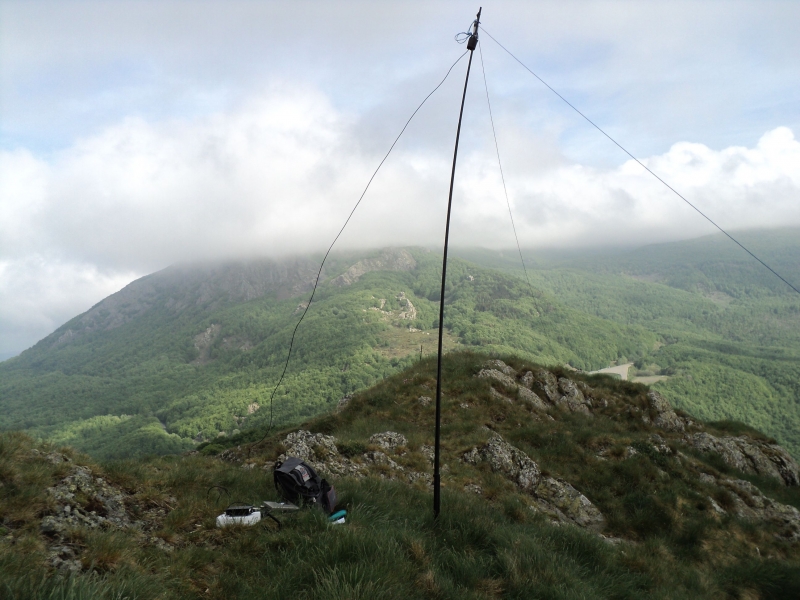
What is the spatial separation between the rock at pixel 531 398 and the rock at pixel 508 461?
24.3 ft

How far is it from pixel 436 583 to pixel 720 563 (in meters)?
10.2

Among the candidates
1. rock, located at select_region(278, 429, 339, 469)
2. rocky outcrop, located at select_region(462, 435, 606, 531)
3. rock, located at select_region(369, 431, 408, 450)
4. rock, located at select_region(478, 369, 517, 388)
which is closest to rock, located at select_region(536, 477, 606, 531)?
rocky outcrop, located at select_region(462, 435, 606, 531)

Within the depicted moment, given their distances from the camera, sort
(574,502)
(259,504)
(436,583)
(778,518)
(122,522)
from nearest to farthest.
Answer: (436,583) → (122,522) → (259,504) → (574,502) → (778,518)

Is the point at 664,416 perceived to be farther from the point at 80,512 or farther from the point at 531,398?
the point at 80,512

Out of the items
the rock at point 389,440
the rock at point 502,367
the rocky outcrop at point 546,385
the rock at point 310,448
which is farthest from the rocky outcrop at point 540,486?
the rocky outcrop at point 546,385

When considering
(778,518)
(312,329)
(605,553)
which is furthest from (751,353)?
(605,553)

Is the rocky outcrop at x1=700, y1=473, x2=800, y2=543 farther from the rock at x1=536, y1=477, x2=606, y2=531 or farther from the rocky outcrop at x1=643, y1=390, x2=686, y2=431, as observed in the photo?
the rocky outcrop at x1=643, y1=390, x2=686, y2=431

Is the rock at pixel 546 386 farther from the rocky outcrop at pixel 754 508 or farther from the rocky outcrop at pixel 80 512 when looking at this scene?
the rocky outcrop at pixel 80 512

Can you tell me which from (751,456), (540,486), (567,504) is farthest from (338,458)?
(751,456)

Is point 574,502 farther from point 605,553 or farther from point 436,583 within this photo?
point 436,583

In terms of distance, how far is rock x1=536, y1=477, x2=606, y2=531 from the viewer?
1193 centimetres

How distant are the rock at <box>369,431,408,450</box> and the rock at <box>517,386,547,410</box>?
948cm

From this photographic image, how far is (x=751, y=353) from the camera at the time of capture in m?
192

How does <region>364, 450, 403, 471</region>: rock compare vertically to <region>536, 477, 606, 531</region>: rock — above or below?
above
